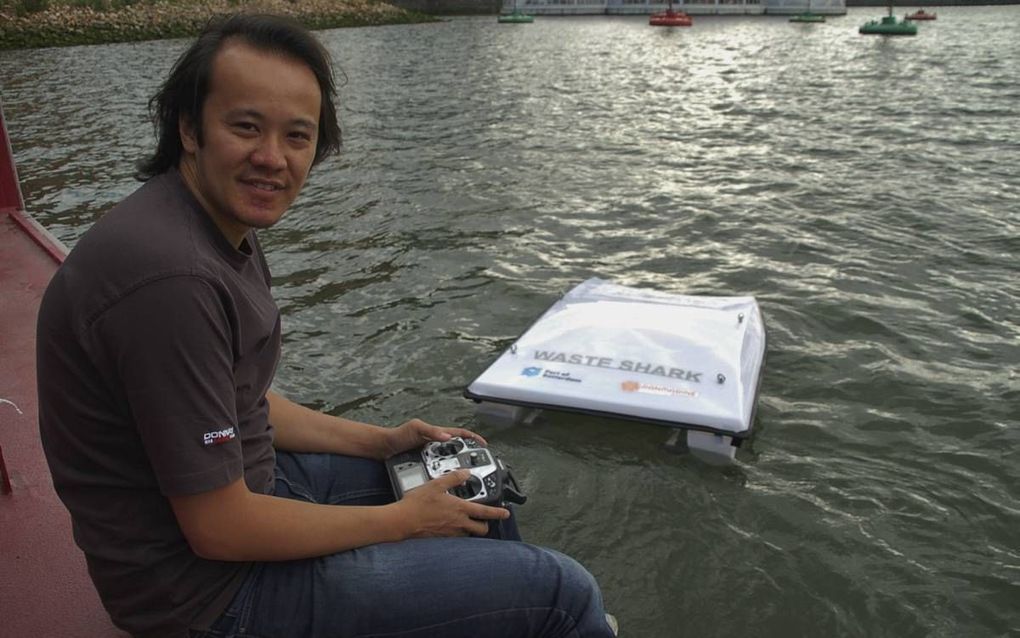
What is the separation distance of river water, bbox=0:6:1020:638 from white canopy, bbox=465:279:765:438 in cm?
41

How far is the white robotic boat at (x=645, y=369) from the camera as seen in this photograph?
492 centimetres

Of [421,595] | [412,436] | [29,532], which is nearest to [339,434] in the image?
[412,436]

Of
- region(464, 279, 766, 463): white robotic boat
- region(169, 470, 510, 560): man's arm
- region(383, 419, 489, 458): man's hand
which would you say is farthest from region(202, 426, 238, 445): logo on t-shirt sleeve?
region(464, 279, 766, 463): white robotic boat

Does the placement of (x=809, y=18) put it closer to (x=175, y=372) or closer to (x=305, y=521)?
(x=305, y=521)

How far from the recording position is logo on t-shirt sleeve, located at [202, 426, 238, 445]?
1.91 m

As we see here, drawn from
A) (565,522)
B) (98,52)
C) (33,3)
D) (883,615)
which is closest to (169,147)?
(565,522)

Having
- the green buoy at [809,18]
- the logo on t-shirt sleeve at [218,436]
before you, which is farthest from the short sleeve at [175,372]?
the green buoy at [809,18]

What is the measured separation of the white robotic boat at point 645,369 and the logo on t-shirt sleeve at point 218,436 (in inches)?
128

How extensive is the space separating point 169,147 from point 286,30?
461 millimetres

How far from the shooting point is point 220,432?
1.93 m

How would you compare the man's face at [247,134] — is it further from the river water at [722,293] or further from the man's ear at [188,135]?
the river water at [722,293]

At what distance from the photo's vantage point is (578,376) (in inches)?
207

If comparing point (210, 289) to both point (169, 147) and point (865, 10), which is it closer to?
point (169, 147)

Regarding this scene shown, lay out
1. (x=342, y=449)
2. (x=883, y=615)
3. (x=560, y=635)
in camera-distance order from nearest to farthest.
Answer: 1. (x=560, y=635)
2. (x=342, y=449)
3. (x=883, y=615)
